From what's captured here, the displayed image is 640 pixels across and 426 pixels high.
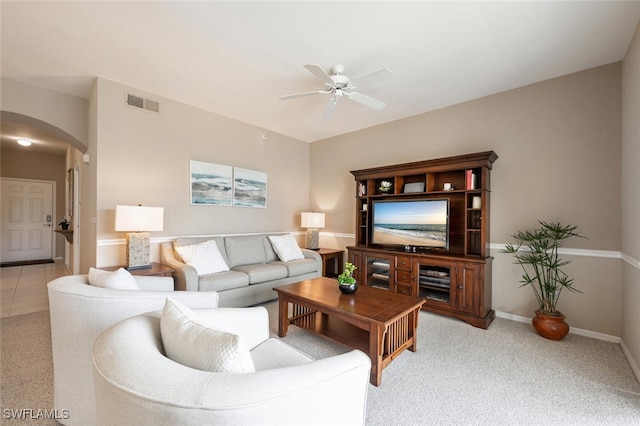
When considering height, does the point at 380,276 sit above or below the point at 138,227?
below

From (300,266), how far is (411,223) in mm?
1761

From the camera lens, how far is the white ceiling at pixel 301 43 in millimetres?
2120

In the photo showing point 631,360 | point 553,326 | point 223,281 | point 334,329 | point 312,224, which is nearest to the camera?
point 631,360

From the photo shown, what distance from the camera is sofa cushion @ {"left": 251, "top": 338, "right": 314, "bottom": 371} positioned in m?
1.41

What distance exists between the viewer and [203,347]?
2.91 feet

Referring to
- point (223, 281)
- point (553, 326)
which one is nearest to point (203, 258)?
point (223, 281)

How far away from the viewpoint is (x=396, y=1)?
2.01 m

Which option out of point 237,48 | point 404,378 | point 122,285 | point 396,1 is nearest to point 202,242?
point 122,285

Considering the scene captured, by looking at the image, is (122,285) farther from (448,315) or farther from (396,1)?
(448,315)

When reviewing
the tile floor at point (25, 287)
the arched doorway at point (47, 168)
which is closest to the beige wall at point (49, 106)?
the arched doorway at point (47, 168)

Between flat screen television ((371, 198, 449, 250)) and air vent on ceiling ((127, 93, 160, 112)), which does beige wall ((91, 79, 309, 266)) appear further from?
flat screen television ((371, 198, 449, 250))

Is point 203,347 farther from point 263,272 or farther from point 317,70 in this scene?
point 263,272

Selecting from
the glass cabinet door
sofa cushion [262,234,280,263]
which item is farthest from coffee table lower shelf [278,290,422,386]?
sofa cushion [262,234,280,263]

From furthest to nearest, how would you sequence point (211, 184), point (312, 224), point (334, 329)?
point (312, 224)
point (211, 184)
point (334, 329)
